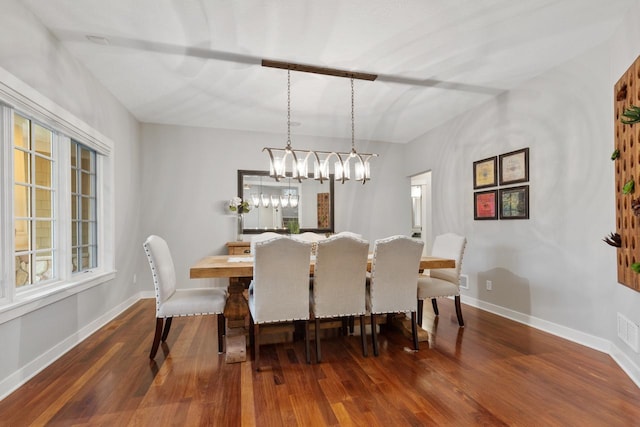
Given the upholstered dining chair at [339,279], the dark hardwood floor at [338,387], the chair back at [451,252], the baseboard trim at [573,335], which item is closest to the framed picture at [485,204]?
the chair back at [451,252]

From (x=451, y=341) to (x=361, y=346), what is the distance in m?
0.83

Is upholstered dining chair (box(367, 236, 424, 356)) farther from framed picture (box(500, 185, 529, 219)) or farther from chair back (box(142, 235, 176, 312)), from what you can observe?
chair back (box(142, 235, 176, 312))

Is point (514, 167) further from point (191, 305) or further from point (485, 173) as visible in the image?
point (191, 305)

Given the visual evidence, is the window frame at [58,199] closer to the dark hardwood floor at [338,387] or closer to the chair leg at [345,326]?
the dark hardwood floor at [338,387]

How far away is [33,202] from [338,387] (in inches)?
106

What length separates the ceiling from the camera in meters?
2.21

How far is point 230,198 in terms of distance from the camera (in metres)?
5.03

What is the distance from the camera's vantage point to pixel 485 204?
12.8ft

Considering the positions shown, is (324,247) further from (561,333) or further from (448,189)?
(448,189)

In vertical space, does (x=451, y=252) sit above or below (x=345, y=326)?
above

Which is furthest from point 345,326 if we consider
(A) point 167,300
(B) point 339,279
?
(A) point 167,300

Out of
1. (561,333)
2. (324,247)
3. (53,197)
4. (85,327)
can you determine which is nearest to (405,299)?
(324,247)

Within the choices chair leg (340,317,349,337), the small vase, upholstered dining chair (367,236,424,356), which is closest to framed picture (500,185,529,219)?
upholstered dining chair (367,236,424,356)

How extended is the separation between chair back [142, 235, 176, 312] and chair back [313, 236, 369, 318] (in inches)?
47.9
